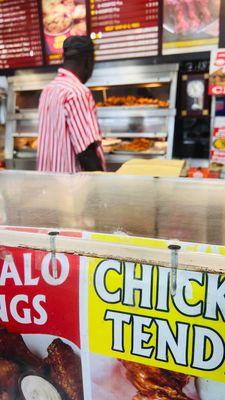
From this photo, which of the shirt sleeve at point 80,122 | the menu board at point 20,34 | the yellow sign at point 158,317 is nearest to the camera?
the yellow sign at point 158,317

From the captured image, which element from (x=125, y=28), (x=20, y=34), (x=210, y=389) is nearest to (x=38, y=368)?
(x=210, y=389)

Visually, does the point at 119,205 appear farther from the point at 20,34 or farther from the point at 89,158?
the point at 20,34

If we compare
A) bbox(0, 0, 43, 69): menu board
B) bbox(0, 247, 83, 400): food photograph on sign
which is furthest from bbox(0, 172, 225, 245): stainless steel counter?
bbox(0, 0, 43, 69): menu board

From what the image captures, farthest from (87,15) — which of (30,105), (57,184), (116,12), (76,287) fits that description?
(76,287)

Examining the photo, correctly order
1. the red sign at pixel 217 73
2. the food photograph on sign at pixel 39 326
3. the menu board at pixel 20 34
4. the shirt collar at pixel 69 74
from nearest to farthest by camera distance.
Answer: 1. the food photograph on sign at pixel 39 326
2. the shirt collar at pixel 69 74
3. the red sign at pixel 217 73
4. the menu board at pixel 20 34

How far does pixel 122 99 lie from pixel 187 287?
3.23 meters

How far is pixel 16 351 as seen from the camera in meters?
0.91

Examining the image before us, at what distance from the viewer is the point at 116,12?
11.6 feet

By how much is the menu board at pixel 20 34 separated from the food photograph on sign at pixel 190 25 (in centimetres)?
140

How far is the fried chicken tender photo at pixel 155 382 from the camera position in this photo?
0.77 meters

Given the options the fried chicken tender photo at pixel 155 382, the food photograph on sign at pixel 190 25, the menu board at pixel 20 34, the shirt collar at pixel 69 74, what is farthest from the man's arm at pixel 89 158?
the menu board at pixel 20 34

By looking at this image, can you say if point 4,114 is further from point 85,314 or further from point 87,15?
point 85,314

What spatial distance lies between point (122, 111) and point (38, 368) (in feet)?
10.1

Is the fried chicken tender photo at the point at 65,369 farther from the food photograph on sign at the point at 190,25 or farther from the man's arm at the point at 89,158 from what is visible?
the food photograph on sign at the point at 190,25
